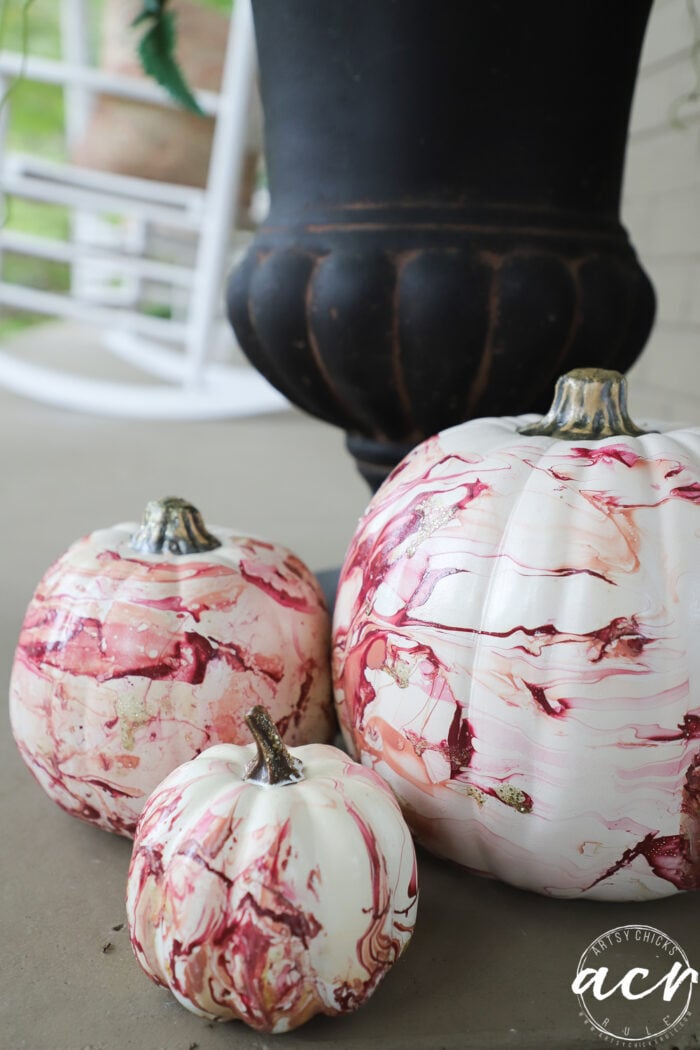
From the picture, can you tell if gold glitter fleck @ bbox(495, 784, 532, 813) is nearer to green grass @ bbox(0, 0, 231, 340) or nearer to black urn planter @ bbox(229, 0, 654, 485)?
black urn planter @ bbox(229, 0, 654, 485)

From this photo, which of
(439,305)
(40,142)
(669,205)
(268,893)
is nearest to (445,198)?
(439,305)

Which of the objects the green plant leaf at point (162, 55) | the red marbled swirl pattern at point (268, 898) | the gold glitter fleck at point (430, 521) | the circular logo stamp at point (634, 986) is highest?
the green plant leaf at point (162, 55)

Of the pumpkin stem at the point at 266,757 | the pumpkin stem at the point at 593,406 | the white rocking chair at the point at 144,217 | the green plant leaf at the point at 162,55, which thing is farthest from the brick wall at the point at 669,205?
the pumpkin stem at the point at 266,757

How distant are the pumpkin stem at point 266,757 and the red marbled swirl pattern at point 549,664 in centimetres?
10

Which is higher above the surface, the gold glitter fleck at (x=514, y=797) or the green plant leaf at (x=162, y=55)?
the green plant leaf at (x=162, y=55)

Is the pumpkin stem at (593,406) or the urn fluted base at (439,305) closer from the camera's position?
the pumpkin stem at (593,406)

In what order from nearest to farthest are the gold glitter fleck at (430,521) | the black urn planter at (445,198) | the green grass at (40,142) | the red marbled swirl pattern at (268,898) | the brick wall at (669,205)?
the red marbled swirl pattern at (268,898), the gold glitter fleck at (430,521), the black urn planter at (445,198), the brick wall at (669,205), the green grass at (40,142)

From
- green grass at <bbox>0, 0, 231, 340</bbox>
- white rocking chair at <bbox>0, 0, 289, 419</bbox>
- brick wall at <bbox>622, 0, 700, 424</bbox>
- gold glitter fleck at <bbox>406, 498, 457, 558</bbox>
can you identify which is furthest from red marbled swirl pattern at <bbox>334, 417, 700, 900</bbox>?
green grass at <bbox>0, 0, 231, 340</bbox>

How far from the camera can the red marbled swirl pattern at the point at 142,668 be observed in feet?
2.08

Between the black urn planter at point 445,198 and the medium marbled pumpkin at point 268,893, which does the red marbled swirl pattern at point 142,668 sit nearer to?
the medium marbled pumpkin at point 268,893

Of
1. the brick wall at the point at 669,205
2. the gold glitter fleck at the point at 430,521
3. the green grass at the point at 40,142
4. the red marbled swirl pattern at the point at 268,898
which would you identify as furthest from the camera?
the green grass at the point at 40,142

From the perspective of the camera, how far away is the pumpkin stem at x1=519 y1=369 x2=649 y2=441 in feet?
2.08

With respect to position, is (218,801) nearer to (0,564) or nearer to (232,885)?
(232,885)

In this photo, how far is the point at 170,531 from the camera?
687 mm
